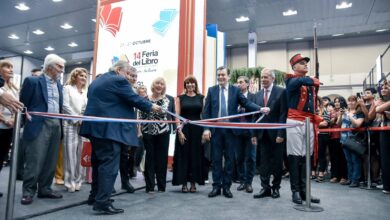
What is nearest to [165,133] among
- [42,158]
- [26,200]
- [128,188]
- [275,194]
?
[128,188]

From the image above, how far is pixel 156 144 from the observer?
3674mm

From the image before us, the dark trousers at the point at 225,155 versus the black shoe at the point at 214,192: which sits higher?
the dark trousers at the point at 225,155

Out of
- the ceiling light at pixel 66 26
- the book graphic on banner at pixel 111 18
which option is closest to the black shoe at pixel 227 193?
the book graphic on banner at pixel 111 18

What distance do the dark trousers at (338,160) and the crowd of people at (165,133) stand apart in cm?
40

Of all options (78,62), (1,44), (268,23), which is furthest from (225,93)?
(78,62)

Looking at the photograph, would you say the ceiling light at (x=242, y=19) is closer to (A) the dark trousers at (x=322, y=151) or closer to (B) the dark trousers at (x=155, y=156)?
(A) the dark trousers at (x=322, y=151)

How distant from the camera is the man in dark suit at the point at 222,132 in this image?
3.52m

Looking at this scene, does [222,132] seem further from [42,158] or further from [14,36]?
[14,36]

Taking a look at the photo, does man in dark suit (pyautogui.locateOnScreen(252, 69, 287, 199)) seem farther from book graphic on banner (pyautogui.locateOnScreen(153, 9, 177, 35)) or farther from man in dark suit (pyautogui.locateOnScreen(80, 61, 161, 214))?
book graphic on banner (pyautogui.locateOnScreen(153, 9, 177, 35))

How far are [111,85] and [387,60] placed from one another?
14.6m

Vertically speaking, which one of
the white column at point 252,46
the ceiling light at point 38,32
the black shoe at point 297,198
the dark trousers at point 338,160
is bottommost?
the black shoe at point 297,198

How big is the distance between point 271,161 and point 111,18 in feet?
14.8

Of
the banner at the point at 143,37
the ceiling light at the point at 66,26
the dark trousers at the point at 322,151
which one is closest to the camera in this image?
the dark trousers at the point at 322,151

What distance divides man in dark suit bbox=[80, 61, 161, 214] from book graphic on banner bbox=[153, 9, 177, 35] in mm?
3195
